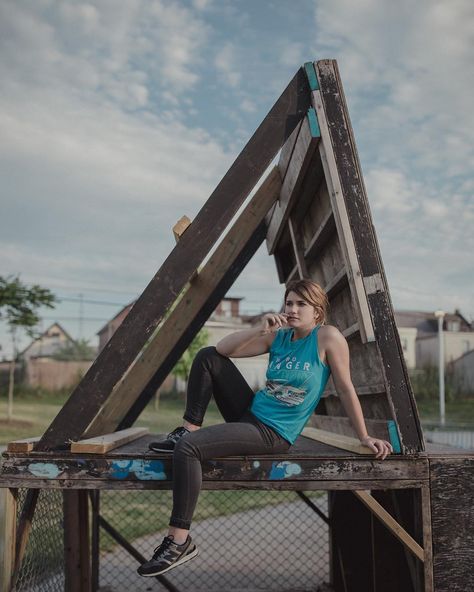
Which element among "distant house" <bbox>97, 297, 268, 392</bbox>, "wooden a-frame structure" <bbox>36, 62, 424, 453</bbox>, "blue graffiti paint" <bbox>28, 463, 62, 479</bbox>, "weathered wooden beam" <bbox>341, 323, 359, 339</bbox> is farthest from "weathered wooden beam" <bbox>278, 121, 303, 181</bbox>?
"distant house" <bbox>97, 297, 268, 392</bbox>

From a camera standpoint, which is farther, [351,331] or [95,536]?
[95,536]

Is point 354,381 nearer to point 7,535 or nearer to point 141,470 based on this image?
→ point 141,470

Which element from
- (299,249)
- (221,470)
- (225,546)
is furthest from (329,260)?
(225,546)

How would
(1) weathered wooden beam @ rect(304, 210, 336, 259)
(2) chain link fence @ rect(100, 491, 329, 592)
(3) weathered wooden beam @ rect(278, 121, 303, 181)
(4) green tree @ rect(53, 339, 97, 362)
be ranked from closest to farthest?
(1) weathered wooden beam @ rect(304, 210, 336, 259) < (3) weathered wooden beam @ rect(278, 121, 303, 181) < (2) chain link fence @ rect(100, 491, 329, 592) < (4) green tree @ rect(53, 339, 97, 362)

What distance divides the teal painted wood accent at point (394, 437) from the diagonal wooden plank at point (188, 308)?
7.18 feet

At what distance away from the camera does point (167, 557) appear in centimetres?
288

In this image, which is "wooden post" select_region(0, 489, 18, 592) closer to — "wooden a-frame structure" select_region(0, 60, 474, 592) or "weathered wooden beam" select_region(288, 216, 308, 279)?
"wooden a-frame structure" select_region(0, 60, 474, 592)

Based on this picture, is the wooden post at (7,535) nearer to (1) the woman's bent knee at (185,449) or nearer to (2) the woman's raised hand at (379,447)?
(1) the woman's bent knee at (185,449)

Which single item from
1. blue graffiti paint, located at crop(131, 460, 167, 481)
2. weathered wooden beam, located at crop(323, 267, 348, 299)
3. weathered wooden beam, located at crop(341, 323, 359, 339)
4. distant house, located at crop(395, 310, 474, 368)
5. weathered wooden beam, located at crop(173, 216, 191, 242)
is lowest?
blue graffiti paint, located at crop(131, 460, 167, 481)

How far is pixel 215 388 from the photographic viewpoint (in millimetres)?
3541

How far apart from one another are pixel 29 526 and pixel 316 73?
2.77 metres

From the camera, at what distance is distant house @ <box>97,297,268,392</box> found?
38.8 m

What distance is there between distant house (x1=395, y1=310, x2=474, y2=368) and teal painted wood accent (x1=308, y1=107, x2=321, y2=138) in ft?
158

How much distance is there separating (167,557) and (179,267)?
1.35 meters
